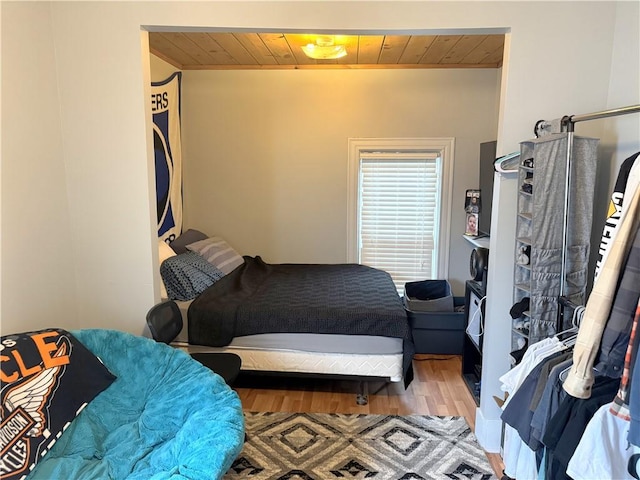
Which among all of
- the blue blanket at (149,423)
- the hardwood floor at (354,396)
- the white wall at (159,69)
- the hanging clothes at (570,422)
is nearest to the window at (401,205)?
the hardwood floor at (354,396)

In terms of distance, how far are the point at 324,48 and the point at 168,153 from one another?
5.54 ft

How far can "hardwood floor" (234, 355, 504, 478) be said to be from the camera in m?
2.77

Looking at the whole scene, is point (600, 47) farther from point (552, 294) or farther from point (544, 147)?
point (552, 294)

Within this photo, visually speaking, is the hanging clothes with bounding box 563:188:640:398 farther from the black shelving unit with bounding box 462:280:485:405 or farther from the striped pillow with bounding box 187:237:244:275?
the striped pillow with bounding box 187:237:244:275

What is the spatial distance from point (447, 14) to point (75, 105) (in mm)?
1916

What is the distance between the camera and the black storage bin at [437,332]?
137 inches

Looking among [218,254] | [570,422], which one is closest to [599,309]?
[570,422]

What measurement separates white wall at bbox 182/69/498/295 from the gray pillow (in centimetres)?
34

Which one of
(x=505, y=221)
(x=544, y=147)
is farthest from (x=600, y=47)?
(x=505, y=221)

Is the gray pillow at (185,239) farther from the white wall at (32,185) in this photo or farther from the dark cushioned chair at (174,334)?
the white wall at (32,185)

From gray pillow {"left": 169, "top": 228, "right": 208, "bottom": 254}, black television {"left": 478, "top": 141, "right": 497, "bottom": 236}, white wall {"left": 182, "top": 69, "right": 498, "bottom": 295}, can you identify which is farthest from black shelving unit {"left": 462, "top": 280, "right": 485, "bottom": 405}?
gray pillow {"left": 169, "top": 228, "right": 208, "bottom": 254}

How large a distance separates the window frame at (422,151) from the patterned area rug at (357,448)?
188 cm

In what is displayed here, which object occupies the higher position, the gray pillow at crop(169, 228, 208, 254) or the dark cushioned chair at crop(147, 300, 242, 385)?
the gray pillow at crop(169, 228, 208, 254)

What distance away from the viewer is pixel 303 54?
3570 mm
